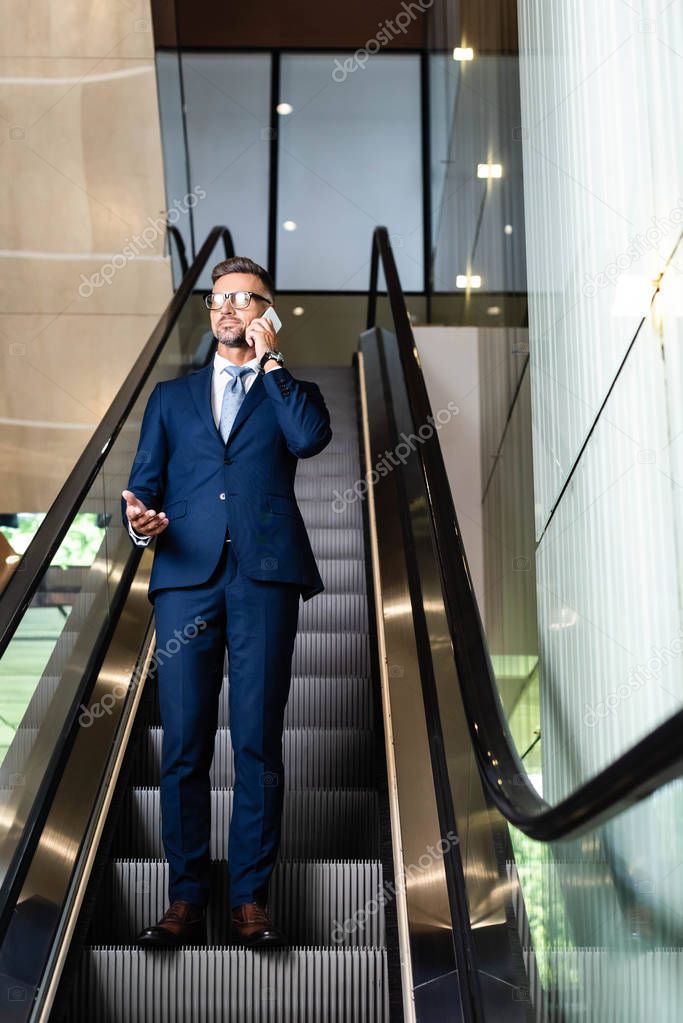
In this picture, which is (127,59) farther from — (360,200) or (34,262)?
(360,200)

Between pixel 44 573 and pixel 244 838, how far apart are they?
2.85 feet

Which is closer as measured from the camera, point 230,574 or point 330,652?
point 230,574

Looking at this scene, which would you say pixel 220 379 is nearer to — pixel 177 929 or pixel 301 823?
pixel 301 823

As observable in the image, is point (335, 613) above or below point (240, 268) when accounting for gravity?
below

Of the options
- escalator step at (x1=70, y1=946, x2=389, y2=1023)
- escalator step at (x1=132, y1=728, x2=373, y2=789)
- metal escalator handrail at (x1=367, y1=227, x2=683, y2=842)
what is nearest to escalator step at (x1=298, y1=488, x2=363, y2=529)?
escalator step at (x1=132, y1=728, x2=373, y2=789)

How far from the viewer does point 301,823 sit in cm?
363

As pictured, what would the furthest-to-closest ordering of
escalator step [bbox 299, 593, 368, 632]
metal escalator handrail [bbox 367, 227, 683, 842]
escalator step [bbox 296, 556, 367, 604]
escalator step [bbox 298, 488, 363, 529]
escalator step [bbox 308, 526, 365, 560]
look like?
1. escalator step [bbox 298, 488, 363, 529]
2. escalator step [bbox 308, 526, 365, 560]
3. escalator step [bbox 296, 556, 367, 604]
4. escalator step [bbox 299, 593, 368, 632]
5. metal escalator handrail [bbox 367, 227, 683, 842]

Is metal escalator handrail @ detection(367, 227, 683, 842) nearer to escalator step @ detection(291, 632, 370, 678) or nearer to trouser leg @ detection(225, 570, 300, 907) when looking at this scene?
trouser leg @ detection(225, 570, 300, 907)

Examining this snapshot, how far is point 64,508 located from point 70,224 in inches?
218

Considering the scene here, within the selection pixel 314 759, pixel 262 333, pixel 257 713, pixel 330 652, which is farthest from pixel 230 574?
pixel 330 652

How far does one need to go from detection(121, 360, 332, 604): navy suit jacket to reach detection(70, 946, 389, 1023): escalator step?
95cm

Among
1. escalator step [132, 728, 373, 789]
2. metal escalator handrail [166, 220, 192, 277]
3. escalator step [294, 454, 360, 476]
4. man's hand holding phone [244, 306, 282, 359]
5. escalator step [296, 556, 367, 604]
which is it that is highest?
metal escalator handrail [166, 220, 192, 277]

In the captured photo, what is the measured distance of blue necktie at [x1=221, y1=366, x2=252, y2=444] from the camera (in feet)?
11.1

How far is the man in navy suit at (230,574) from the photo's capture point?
299cm
